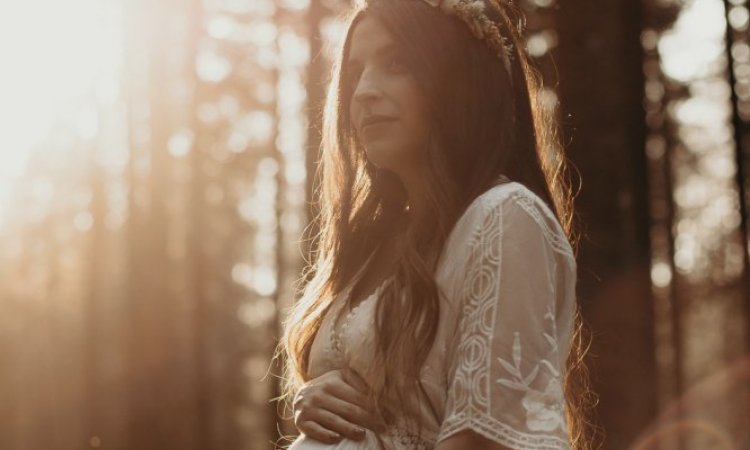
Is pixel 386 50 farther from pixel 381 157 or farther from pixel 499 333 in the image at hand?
pixel 499 333

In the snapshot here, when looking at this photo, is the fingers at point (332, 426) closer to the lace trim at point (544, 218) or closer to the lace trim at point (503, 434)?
the lace trim at point (503, 434)

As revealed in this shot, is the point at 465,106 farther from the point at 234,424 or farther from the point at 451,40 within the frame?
the point at 234,424

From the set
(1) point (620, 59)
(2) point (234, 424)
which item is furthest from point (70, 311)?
(1) point (620, 59)

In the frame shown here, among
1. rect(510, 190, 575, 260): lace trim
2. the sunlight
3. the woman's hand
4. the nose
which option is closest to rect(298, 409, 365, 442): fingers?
the woman's hand

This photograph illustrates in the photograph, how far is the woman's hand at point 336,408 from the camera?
2148 millimetres

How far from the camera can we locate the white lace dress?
1.91 m

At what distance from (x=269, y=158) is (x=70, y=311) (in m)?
Answer: 13.9

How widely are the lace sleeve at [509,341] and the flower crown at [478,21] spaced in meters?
0.48

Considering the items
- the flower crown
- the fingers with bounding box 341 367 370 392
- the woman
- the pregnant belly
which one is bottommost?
the pregnant belly

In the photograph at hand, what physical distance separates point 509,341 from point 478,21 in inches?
31.7

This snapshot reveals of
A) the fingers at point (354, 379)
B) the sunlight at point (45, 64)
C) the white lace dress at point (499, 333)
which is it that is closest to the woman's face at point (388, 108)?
the white lace dress at point (499, 333)

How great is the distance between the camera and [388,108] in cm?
230

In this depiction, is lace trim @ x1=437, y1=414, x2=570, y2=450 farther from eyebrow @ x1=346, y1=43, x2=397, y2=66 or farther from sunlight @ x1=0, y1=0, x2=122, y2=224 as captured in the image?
sunlight @ x1=0, y1=0, x2=122, y2=224

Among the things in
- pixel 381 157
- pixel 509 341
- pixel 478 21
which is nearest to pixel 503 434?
pixel 509 341
